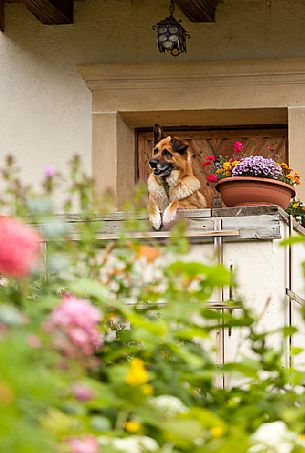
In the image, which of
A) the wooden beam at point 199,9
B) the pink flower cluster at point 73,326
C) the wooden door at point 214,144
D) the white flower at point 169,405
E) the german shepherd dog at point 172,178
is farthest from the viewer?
the wooden door at point 214,144

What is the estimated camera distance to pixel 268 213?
5891 millimetres

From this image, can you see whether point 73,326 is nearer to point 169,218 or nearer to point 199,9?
point 169,218

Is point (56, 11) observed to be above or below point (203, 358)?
above

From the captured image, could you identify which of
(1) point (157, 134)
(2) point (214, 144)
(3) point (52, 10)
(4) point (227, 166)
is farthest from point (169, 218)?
(2) point (214, 144)

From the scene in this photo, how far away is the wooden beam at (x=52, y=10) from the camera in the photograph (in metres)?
8.38

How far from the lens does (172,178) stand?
24.1ft

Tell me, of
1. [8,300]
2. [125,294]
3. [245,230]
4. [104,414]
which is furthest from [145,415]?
[245,230]

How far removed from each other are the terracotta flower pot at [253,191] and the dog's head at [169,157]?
654 millimetres

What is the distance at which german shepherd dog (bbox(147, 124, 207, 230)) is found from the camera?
7195mm

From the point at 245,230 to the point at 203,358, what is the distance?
373 cm

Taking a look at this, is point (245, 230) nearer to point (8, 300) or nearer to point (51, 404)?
point (8, 300)

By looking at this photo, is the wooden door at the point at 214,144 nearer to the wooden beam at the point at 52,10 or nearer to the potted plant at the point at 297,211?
the wooden beam at the point at 52,10

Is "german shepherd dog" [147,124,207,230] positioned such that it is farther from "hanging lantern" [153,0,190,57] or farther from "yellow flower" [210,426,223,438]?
"yellow flower" [210,426,223,438]

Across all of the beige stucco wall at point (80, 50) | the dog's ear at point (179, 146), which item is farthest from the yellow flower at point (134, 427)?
the beige stucco wall at point (80, 50)
